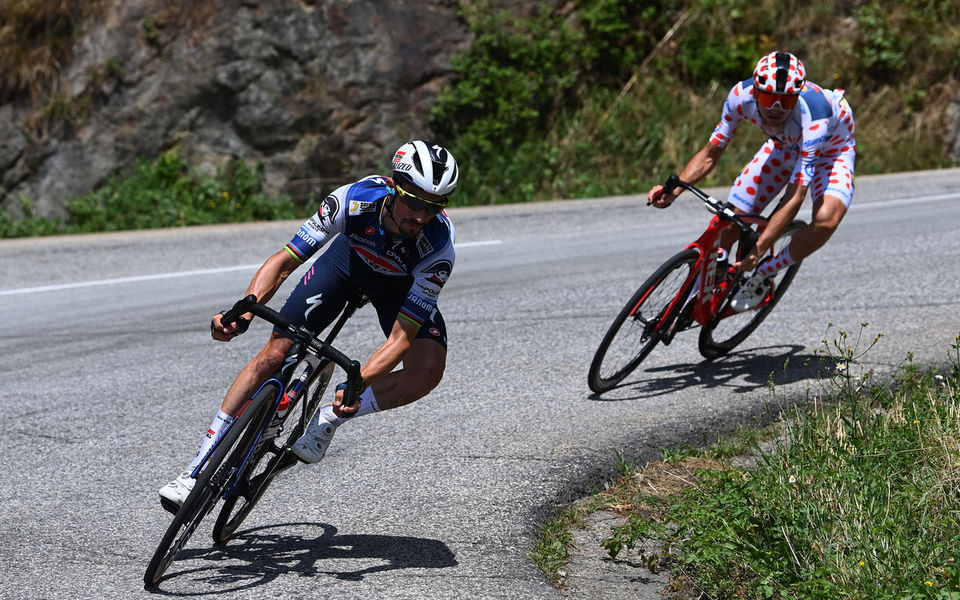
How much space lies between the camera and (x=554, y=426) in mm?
6449

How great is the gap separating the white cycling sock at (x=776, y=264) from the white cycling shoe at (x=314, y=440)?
3751 millimetres

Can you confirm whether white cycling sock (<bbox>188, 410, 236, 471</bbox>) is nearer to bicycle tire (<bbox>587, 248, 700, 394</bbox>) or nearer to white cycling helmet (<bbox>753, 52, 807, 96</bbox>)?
bicycle tire (<bbox>587, 248, 700, 394</bbox>)

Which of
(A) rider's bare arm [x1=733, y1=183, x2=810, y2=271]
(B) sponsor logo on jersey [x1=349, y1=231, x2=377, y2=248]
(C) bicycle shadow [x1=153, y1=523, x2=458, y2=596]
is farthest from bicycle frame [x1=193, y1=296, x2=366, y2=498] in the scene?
(A) rider's bare arm [x1=733, y1=183, x2=810, y2=271]

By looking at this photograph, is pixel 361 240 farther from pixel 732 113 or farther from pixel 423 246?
pixel 732 113

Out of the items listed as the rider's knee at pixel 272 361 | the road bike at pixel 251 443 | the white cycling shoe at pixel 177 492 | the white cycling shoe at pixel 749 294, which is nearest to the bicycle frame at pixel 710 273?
the white cycling shoe at pixel 749 294

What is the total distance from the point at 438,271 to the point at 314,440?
910mm

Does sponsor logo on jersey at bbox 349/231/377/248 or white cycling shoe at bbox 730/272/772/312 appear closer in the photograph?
sponsor logo on jersey at bbox 349/231/377/248

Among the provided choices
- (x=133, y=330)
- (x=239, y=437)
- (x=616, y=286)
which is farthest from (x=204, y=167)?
(x=239, y=437)

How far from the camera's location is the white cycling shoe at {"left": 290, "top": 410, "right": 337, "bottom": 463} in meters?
4.64

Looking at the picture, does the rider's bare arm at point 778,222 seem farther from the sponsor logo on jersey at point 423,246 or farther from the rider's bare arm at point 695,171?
the sponsor logo on jersey at point 423,246

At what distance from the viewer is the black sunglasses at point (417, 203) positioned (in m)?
4.67

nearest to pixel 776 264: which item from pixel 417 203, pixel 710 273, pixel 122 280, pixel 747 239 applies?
pixel 747 239

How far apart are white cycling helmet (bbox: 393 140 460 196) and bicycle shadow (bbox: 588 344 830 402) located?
2.70 metres

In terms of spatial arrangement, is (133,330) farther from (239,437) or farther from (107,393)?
(239,437)
